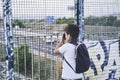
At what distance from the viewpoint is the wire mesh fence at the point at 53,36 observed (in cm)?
541

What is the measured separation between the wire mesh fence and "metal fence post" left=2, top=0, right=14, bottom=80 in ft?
0.59

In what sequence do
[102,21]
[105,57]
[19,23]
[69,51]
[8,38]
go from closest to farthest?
1. [69,51]
2. [8,38]
3. [19,23]
4. [102,21]
5. [105,57]

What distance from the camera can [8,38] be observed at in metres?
4.94

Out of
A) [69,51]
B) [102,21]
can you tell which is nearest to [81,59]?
[69,51]

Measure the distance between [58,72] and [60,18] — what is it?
102 centimetres

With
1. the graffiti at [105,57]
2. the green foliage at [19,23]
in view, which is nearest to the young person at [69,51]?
the green foliage at [19,23]

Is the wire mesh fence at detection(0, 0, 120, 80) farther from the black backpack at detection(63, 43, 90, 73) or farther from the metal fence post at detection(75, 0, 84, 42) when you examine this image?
the black backpack at detection(63, 43, 90, 73)

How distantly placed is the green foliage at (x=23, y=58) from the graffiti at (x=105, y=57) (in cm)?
103

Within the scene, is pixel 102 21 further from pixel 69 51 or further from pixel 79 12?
pixel 69 51

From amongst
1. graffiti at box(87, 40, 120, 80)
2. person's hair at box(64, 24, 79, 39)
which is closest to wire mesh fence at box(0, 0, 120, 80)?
graffiti at box(87, 40, 120, 80)

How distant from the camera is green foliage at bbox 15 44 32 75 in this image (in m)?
5.66

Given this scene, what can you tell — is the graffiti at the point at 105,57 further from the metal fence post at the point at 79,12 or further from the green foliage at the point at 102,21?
the metal fence post at the point at 79,12

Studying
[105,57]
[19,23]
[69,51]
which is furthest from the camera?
[105,57]

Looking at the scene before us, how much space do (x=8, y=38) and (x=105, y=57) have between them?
220 centimetres
